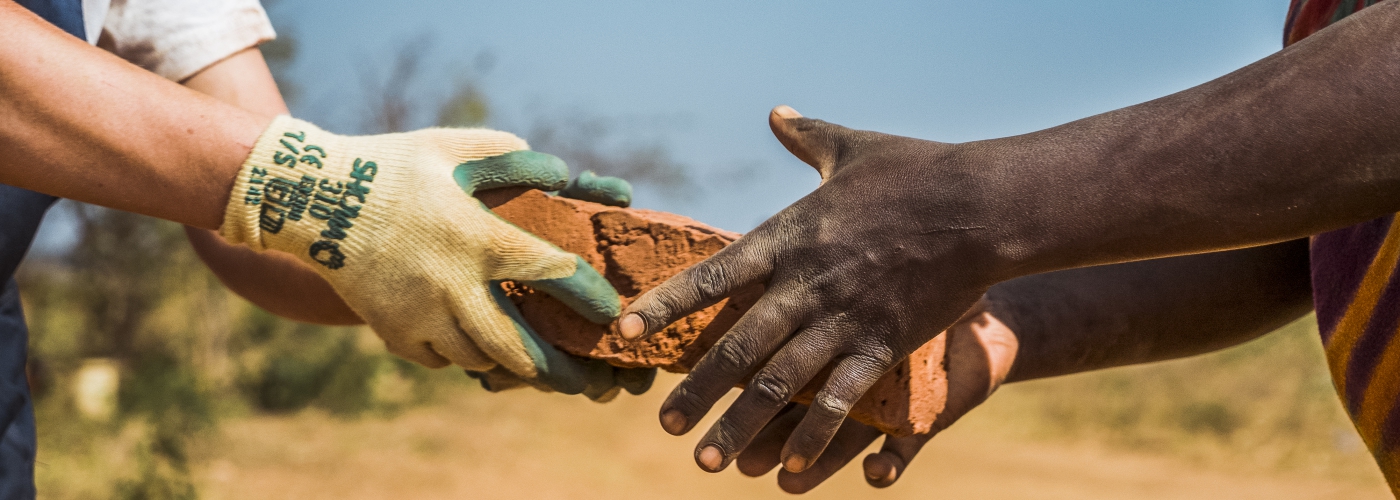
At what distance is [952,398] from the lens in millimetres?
1829

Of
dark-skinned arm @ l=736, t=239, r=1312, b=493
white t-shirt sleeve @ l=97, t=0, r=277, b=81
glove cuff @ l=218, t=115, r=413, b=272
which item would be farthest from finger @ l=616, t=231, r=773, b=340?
white t-shirt sleeve @ l=97, t=0, r=277, b=81

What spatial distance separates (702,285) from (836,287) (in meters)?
0.20

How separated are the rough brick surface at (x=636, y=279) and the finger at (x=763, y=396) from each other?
0.28 metres

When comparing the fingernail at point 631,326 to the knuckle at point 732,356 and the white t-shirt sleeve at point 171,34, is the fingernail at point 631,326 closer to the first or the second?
the knuckle at point 732,356

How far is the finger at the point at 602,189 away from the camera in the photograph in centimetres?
173

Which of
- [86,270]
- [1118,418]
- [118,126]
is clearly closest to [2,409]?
[118,126]

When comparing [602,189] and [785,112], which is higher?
[785,112]

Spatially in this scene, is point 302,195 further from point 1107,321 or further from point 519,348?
point 1107,321

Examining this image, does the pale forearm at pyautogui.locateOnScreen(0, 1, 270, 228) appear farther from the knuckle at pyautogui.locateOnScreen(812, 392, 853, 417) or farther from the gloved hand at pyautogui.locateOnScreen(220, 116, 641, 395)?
the knuckle at pyautogui.locateOnScreen(812, 392, 853, 417)

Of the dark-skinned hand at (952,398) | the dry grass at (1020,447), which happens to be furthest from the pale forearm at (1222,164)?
the dry grass at (1020,447)

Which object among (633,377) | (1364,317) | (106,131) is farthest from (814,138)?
(106,131)

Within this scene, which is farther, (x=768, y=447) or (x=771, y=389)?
(x=768, y=447)

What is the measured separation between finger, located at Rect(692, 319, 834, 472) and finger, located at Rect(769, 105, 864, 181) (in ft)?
0.95

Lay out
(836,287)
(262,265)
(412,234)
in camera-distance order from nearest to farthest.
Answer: (836,287) < (412,234) < (262,265)
